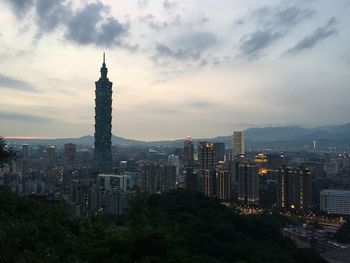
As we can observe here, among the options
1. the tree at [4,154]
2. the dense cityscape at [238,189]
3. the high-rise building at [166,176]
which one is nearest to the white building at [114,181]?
the dense cityscape at [238,189]

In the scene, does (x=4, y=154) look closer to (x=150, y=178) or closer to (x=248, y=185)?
(x=248, y=185)

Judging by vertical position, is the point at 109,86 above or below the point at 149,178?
above

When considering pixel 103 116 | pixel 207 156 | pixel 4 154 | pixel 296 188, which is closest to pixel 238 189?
pixel 296 188

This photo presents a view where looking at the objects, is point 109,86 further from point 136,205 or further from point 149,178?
point 136,205

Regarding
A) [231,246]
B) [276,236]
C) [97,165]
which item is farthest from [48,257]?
[97,165]

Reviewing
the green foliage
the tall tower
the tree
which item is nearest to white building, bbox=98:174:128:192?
the tall tower

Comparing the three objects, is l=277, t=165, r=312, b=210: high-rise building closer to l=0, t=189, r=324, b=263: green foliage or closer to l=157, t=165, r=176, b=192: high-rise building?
l=157, t=165, r=176, b=192: high-rise building
